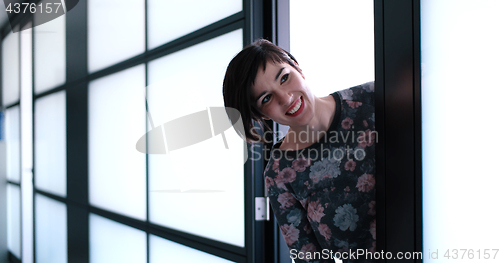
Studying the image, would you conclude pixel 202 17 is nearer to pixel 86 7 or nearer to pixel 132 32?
pixel 132 32

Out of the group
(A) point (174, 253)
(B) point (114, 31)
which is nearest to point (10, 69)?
(B) point (114, 31)

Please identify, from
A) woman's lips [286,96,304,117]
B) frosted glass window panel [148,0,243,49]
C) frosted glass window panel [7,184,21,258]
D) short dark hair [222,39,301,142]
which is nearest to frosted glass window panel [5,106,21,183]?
frosted glass window panel [7,184,21,258]

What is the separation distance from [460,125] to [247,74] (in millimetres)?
549

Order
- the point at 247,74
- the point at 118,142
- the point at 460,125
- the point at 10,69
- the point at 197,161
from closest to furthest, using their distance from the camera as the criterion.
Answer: the point at 460,125 → the point at 247,74 → the point at 197,161 → the point at 118,142 → the point at 10,69

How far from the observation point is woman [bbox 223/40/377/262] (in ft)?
2.27

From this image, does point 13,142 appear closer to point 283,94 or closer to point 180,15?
point 180,15

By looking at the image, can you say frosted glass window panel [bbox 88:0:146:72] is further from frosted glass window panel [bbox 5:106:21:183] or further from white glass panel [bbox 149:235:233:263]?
frosted glass window panel [bbox 5:106:21:183]

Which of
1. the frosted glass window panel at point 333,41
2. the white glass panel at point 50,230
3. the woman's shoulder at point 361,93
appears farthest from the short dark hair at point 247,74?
the white glass panel at point 50,230

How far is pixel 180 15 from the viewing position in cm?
159

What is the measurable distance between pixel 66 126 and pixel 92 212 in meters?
0.82

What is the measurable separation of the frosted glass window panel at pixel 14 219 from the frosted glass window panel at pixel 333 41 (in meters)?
3.62

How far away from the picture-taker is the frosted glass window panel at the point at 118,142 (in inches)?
74.4

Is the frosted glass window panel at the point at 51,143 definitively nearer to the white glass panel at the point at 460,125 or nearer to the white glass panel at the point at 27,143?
the white glass panel at the point at 27,143

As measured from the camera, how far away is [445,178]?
0.39 m
